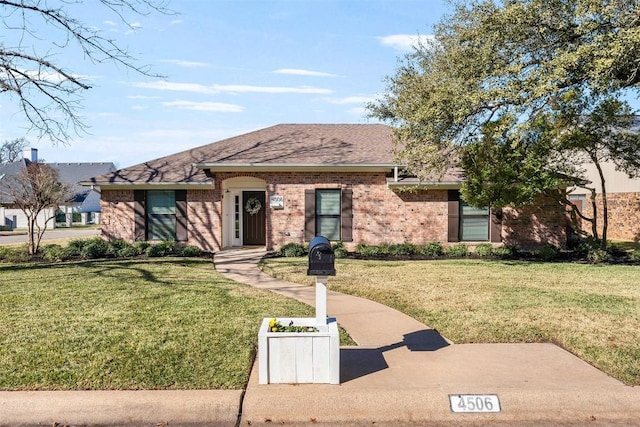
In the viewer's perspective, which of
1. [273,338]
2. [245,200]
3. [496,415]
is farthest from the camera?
[245,200]

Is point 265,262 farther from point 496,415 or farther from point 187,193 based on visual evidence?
point 496,415

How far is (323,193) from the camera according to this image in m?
15.6

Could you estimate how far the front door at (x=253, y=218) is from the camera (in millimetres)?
16734

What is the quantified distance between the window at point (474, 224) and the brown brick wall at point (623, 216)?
918 cm

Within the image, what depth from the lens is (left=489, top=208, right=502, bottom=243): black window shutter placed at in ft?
50.2

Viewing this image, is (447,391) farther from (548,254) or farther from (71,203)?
(71,203)

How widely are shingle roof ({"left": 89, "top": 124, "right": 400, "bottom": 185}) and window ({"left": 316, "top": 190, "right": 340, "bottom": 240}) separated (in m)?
1.13

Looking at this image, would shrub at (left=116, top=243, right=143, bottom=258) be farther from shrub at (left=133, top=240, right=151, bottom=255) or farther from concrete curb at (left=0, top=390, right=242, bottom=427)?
concrete curb at (left=0, top=390, right=242, bottom=427)

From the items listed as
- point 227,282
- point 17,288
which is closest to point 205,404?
point 227,282

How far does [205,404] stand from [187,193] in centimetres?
1208

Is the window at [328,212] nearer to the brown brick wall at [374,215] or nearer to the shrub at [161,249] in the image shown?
the brown brick wall at [374,215]

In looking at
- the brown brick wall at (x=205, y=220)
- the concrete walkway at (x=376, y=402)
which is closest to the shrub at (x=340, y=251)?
the brown brick wall at (x=205, y=220)

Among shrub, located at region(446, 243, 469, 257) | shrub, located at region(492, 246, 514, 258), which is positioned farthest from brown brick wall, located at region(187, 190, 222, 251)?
shrub, located at region(492, 246, 514, 258)

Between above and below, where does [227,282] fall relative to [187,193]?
below
